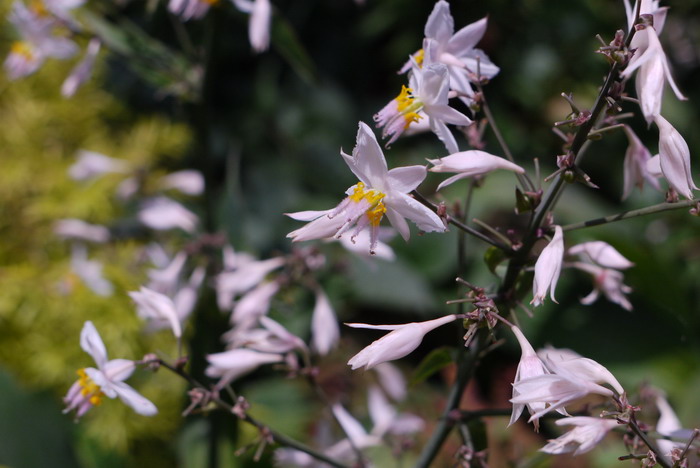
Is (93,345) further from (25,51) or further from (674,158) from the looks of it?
(25,51)

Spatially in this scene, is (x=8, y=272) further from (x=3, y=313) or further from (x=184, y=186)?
(x=184, y=186)

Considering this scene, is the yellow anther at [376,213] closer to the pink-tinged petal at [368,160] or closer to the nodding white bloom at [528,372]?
the pink-tinged petal at [368,160]

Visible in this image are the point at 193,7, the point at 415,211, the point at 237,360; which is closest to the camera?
the point at 415,211

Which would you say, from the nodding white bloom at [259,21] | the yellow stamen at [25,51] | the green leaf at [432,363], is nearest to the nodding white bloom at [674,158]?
the green leaf at [432,363]

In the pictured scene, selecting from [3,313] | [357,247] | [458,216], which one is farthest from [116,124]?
[458,216]

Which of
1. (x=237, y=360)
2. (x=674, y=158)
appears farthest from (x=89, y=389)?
(x=674, y=158)

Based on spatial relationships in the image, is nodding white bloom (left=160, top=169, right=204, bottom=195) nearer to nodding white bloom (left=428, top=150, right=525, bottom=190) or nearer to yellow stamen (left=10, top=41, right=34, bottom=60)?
yellow stamen (left=10, top=41, right=34, bottom=60)
